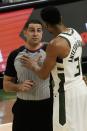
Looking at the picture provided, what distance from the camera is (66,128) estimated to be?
3.16 metres

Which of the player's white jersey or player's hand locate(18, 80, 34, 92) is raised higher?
the player's white jersey

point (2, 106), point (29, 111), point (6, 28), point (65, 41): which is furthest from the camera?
point (2, 106)

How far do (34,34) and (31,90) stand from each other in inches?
17.2

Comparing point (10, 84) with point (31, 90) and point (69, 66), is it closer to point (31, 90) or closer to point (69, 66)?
point (31, 90)

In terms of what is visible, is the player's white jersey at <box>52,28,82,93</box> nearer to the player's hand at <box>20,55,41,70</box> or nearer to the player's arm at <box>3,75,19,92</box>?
the player's hand at <box>20,55,41,70</box>

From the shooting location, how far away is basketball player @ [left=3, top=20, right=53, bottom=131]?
3172 millimetres

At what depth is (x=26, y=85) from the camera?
3066mm

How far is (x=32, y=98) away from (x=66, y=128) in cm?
35

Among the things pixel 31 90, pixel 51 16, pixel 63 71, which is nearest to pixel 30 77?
pixel 31 90

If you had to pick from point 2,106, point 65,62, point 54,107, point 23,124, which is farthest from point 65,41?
point 2,106

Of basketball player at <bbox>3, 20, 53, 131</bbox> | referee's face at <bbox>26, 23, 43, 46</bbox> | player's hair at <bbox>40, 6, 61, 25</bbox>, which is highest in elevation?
player's hair at <bbox>40, 6, 61, 25</bbox>

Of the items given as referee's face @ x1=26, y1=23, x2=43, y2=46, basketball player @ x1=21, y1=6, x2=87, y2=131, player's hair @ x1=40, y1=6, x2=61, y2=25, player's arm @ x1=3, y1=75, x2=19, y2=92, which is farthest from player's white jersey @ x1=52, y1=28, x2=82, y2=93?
player's arm @ x1=3, y1=75, x2=19, y2=92

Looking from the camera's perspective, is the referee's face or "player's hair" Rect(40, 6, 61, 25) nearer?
"player's hair" Rect(40, 6, 61, 25)

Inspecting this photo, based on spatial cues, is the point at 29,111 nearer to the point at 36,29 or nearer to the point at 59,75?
the point at 59,75
